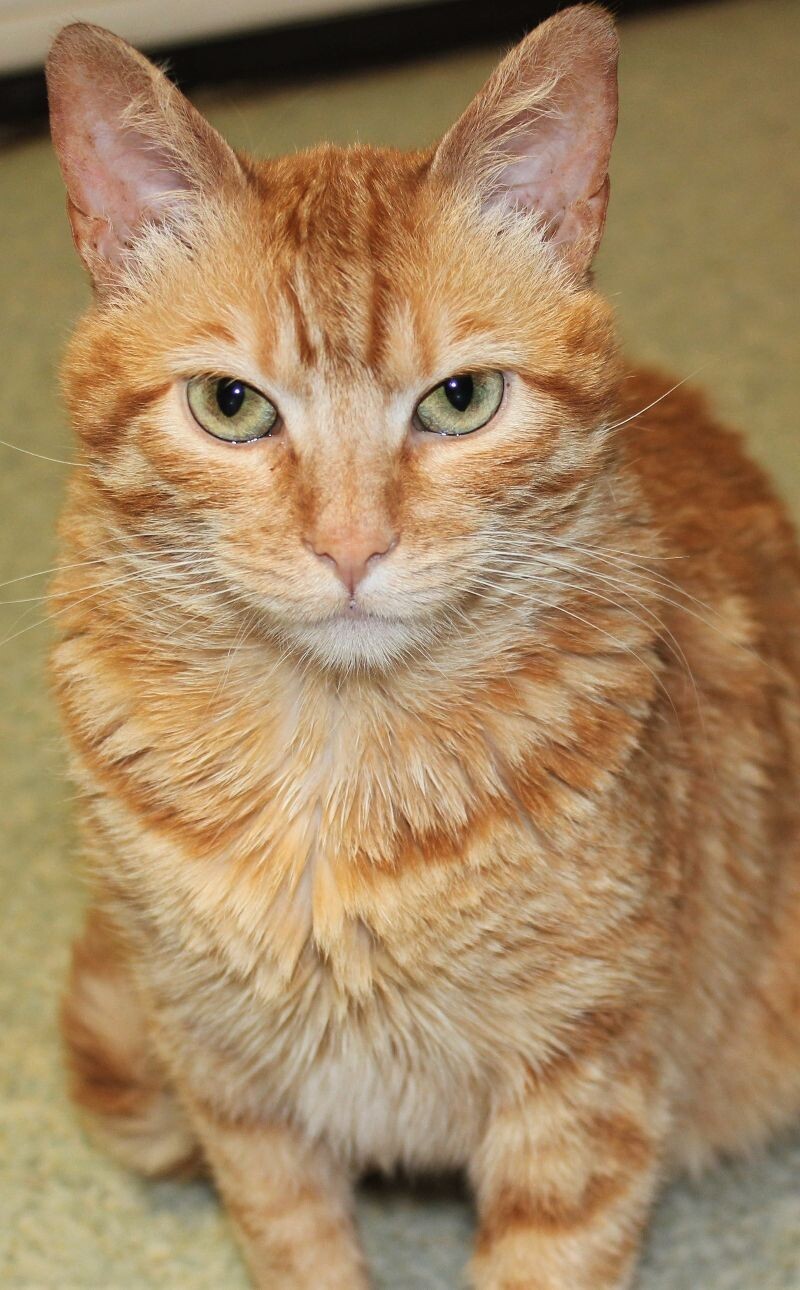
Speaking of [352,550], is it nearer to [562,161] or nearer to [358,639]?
[358,639]

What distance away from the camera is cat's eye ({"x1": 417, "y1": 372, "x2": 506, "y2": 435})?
1162mm

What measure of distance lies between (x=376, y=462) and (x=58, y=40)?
0.41 m

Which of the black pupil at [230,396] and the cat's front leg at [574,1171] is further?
the cat's front leg at [574,1171]

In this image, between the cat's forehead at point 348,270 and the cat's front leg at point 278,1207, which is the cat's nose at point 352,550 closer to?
the cat's forehead at point 348,270

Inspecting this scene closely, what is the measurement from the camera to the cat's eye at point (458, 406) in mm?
1162

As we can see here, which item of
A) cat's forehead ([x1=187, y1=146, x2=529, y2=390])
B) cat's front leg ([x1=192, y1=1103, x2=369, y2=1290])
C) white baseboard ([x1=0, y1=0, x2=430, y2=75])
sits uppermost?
white baseboard ([x1=0, y1=0, x2=430, y2=75])

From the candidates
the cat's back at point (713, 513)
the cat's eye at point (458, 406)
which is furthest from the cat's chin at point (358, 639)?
the cat's back at point (713, 513)

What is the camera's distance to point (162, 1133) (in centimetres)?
162

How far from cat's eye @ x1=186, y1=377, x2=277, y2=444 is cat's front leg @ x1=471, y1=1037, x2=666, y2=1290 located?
2.01 feet

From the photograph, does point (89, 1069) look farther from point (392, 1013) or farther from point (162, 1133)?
point (392, 1013)

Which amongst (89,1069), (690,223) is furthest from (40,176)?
(89,1069)

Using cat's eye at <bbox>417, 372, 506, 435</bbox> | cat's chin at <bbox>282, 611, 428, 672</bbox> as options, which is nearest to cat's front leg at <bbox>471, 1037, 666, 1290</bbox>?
cat's chin at <bbox>282, 611, 428, 672</bbox>

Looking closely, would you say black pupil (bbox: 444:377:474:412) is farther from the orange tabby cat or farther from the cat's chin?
the cat's chin

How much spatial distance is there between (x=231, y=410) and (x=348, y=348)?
0.10 m
